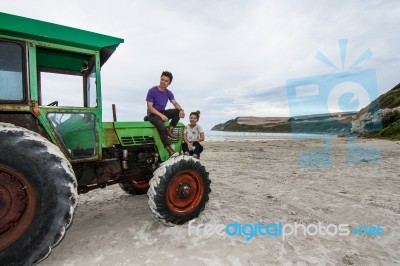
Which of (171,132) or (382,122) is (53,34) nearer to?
(171,132)

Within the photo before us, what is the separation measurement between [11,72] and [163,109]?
7.09ft

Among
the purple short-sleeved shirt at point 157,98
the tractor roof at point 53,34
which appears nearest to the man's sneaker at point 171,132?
the purple short-sleeved shirt at point 157,98

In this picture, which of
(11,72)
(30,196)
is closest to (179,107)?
(11,72)

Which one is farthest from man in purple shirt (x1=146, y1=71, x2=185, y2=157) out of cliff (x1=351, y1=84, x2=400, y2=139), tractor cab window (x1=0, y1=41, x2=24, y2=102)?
cliff (x1=351, y1=84, x2=400, y2=139)

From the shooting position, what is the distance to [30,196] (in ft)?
7.79

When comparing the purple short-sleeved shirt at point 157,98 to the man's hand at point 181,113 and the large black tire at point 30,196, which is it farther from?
the large black tire at point 30,196

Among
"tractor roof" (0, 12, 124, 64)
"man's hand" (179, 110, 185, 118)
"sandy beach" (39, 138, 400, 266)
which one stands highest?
"tractor roof" (0, 12, 124, 64)

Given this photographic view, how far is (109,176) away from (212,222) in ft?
5.32

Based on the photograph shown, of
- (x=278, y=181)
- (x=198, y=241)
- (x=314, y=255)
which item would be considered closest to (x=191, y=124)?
(x=278, y=181)

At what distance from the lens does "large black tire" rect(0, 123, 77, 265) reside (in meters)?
2.27

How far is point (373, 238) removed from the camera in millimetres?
3330

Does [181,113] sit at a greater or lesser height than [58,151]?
greater

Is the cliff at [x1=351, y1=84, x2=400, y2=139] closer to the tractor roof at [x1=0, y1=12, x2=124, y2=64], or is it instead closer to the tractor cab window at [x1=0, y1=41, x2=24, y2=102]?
the tractor roof at [x1=0, y1=12, x2=124, y2=64]

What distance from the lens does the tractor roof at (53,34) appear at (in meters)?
2.55
